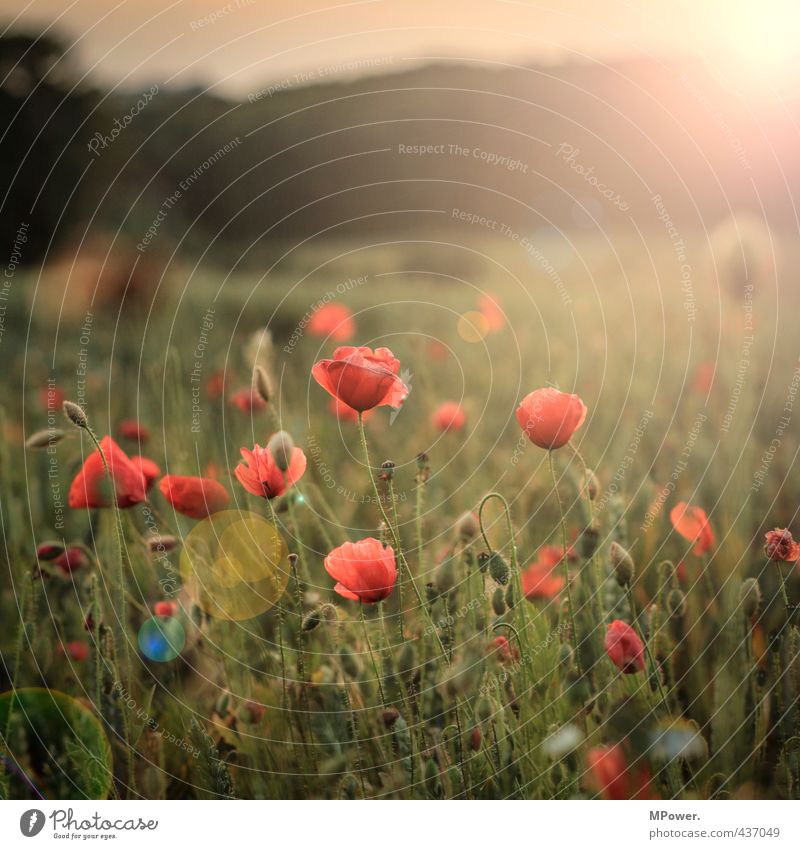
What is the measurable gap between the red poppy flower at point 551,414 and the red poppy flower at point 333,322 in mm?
371

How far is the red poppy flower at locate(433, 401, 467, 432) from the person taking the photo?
39.9 inches

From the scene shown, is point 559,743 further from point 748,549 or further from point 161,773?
point 161,773

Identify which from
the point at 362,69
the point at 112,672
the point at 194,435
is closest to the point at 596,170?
the point at 362,69

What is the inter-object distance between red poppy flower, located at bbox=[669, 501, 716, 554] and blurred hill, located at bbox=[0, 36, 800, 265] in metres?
0.33

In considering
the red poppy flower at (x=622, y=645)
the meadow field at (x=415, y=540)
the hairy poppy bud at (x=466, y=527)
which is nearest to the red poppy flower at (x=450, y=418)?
the meadow field at (x=415, y=540)

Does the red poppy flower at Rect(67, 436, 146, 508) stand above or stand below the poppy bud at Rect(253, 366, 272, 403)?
below

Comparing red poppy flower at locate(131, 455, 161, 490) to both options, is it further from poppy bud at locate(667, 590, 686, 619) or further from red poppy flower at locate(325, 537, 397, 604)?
poppy bud at locate(667, 590, 686, 619)

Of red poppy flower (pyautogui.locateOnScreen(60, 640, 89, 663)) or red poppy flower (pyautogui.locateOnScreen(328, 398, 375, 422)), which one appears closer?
red poppy flower (pyautogui.locateOnScreen(60, 640, 89, 663))

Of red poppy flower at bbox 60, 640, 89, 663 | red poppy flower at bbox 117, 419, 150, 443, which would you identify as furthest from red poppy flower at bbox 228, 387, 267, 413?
red poppy flower at bbox 60, 640, 89, 663

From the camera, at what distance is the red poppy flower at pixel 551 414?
2.41 ft

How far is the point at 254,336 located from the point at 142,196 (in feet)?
0.77

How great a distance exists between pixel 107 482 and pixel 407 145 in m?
0.49

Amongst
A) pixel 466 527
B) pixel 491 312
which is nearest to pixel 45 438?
pixel 466 527
